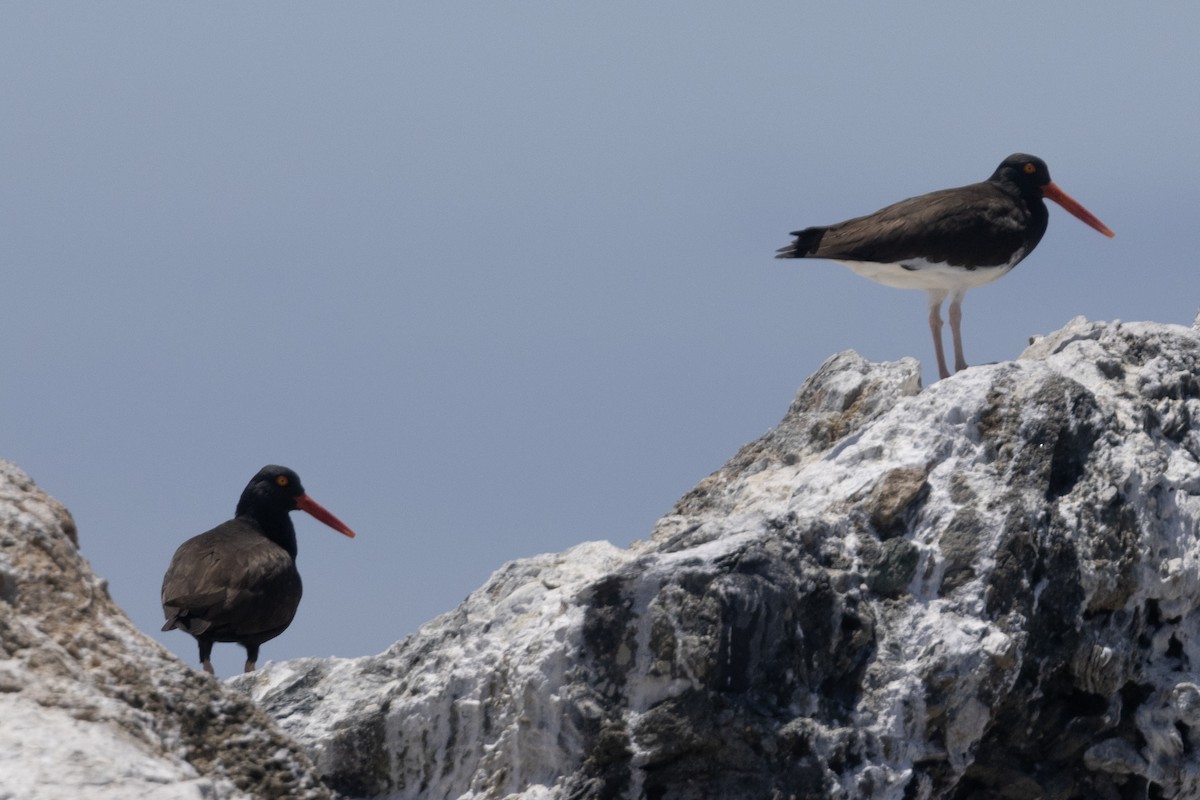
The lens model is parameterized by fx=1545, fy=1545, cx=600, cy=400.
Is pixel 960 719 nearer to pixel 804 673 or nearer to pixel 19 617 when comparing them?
pixel 804 673

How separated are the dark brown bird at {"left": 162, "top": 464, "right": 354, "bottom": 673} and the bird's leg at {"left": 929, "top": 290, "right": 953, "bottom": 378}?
5001 mm

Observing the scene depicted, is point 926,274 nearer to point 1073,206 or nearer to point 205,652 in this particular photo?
point 1073,206

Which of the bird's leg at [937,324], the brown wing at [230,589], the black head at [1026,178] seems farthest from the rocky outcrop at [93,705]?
the black head at [1026,178]

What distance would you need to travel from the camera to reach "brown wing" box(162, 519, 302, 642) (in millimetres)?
10617

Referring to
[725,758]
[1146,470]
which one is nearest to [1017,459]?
[1146,470]

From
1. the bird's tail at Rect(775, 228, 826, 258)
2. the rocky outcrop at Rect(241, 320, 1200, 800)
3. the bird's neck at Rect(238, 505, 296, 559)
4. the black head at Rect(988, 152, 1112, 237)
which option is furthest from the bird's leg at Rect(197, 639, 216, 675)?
the black head at Rect(988, 152, 1112, 237)

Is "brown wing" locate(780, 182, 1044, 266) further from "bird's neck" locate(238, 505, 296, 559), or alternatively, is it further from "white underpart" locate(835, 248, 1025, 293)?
"bird's neck" locate(238, 505, 296, 559)

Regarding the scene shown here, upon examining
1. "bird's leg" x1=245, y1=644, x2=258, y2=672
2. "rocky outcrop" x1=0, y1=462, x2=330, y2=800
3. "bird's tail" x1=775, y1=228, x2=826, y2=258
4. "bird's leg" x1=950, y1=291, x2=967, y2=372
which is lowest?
"rocky outcrop" x1=0, y1=462, x2=330, y2=800

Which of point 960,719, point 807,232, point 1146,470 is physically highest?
point 807,232

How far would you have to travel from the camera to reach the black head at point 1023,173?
41.9 ft

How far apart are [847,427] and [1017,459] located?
130 centimetres

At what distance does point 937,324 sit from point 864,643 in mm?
5116

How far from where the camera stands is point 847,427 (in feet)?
28.3

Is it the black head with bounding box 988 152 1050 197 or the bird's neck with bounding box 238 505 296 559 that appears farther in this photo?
the bird's neck with bounding box 238 505 296 559
